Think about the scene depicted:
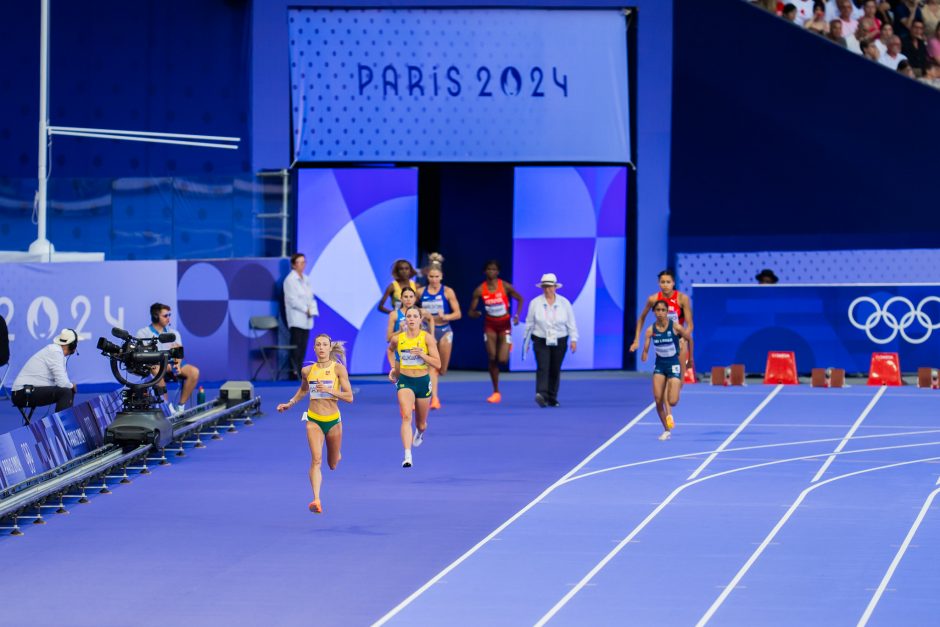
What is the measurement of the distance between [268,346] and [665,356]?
9163 millimetres

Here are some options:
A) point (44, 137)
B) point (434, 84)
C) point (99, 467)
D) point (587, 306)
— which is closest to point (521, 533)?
point (99, 467)

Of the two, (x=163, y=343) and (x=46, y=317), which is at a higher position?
(x=46, y=317)

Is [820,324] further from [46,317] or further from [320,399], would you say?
[320,399]

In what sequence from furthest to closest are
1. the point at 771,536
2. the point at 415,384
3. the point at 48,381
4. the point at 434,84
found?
the point at 434,84
the point at 48,381
the point at 415,384
the point at 771,536

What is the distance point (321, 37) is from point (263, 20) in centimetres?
104

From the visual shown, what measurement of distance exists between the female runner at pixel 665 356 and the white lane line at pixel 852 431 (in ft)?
6.78

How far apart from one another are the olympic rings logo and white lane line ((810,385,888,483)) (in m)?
1.22

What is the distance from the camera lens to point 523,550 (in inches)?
531

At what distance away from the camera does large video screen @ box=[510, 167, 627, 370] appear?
94.5ft

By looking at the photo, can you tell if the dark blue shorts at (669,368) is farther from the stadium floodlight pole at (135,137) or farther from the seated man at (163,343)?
the stadium floodlight pole at (135,137)

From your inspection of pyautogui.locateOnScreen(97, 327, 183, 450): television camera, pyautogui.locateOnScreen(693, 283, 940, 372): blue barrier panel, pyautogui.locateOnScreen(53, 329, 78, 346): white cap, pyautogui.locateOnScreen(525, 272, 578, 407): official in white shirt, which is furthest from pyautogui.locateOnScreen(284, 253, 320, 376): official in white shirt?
pyautogui.locateOnScreen(97, 327, 183, 450): television camera

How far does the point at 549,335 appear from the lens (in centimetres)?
2361

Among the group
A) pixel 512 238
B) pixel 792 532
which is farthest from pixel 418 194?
pixel 792 532

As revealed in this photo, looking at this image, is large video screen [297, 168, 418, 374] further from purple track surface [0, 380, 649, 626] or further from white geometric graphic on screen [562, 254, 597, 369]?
purple track surface [0, 380, 649, 626]
